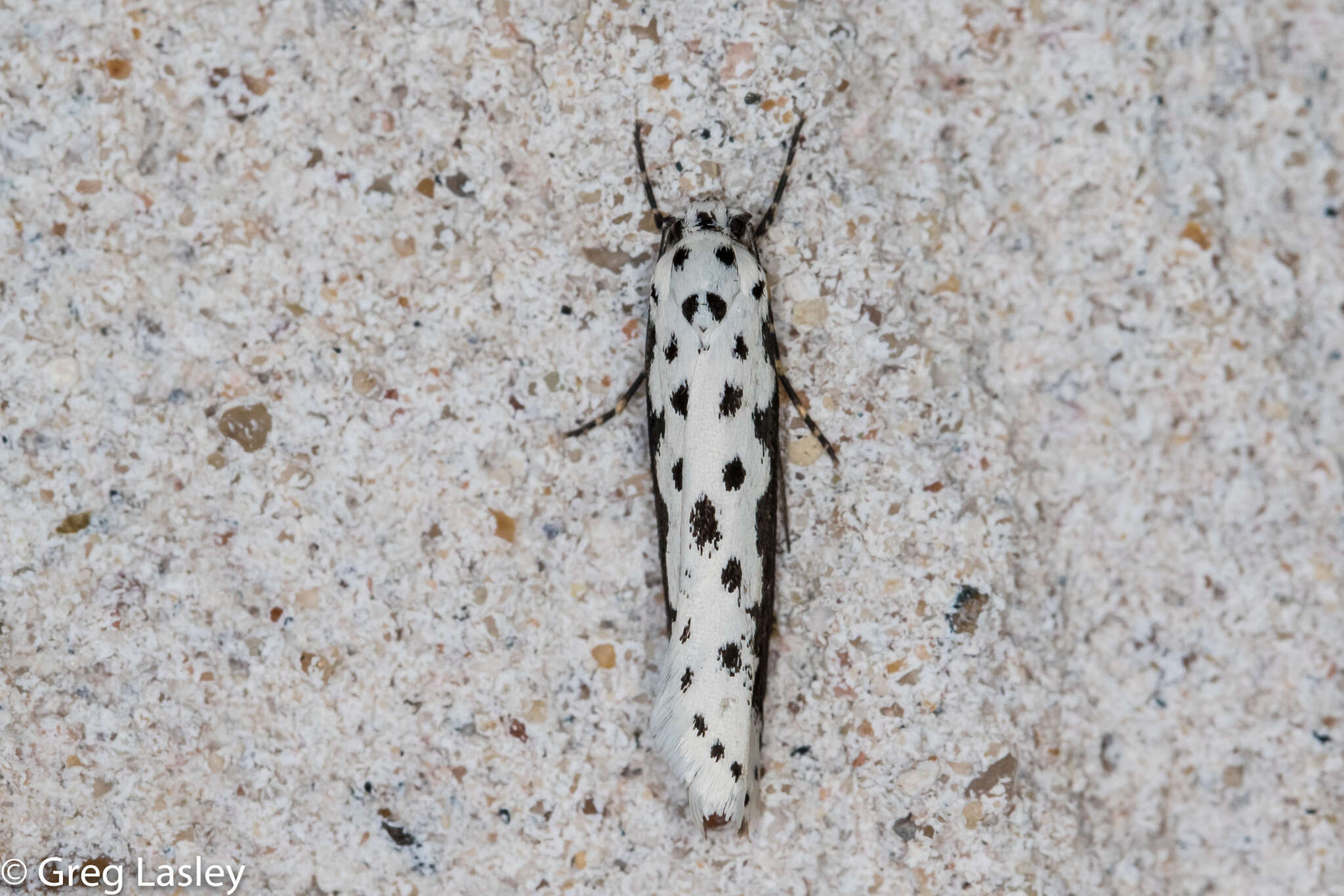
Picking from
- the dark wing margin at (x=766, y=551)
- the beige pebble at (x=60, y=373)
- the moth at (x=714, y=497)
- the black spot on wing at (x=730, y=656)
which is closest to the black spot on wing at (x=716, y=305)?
the moth at (x=714, y=497)

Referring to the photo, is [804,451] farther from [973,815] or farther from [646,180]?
[973,815]

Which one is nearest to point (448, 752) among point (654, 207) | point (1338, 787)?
point (654, 207)

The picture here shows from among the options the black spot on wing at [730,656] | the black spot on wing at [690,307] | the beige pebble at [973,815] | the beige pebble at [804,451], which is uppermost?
the black spot on wing at [690,307]

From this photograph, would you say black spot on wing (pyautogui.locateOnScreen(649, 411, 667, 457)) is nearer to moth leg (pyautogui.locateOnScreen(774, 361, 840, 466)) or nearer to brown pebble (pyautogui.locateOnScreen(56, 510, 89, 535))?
moth leg (pyautogui.locateOnScreen(774, 361, 840, 466))

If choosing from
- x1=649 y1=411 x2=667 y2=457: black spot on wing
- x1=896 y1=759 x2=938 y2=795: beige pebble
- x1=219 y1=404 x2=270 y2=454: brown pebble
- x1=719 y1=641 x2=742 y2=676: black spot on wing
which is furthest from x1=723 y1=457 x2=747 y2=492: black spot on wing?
x1=219 y1=404 x2=270 y2=454: brown pebble

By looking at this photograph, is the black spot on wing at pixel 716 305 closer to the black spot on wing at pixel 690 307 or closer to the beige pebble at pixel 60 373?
the black spot on wing at pixel 690 307
